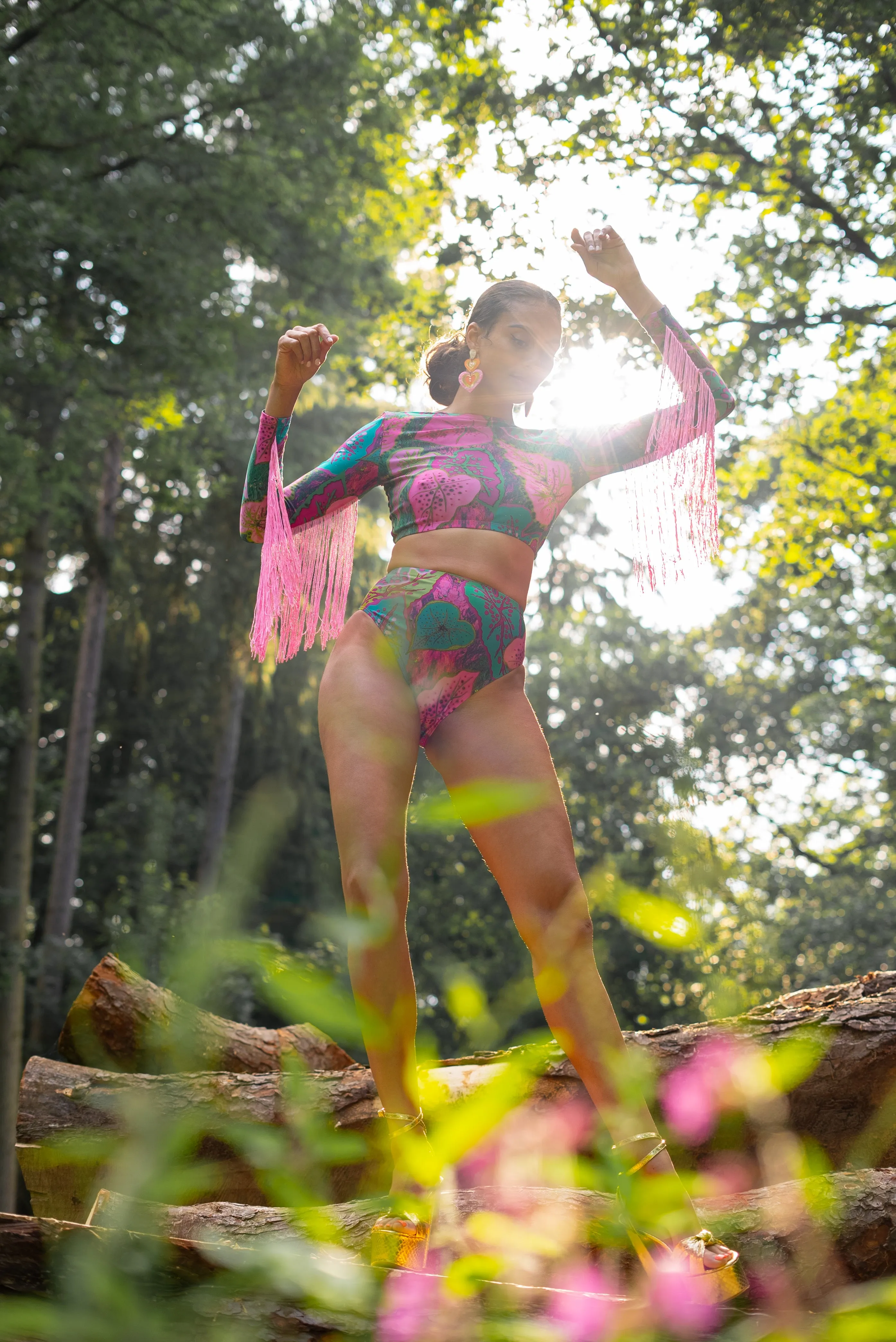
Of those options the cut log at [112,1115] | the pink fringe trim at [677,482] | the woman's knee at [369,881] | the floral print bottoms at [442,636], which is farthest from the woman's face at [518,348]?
the cut log at [112,1115]

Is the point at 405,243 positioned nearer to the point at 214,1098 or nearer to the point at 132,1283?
the point at 214,1098

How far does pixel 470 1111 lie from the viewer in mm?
599

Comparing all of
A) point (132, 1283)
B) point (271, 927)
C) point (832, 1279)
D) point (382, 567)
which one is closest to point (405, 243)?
point (382, 567)

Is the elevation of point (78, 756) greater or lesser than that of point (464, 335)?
greater

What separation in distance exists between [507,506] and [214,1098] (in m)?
2.22

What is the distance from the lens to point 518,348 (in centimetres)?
282

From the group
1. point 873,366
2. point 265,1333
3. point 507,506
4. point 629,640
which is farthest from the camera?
point 629,640

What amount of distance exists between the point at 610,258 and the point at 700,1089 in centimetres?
246

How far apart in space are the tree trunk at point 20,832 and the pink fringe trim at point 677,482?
11594 mm

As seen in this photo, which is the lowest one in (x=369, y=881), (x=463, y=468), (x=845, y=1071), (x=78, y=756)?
(x=845, y=1071)

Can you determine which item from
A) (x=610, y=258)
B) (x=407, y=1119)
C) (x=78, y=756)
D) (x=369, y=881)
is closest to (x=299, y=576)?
(x=369, y=881)

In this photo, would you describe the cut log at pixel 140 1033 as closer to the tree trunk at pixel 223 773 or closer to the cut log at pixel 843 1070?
the cut log at pixel 843 1070

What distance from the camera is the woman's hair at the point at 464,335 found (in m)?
2.81

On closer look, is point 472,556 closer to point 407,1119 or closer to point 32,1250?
point 407,1119
